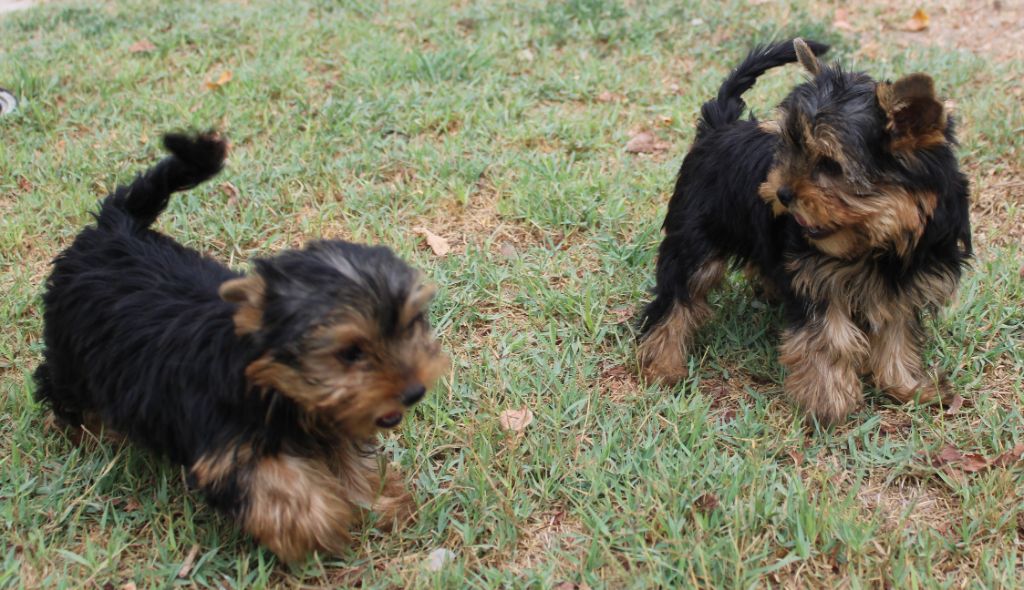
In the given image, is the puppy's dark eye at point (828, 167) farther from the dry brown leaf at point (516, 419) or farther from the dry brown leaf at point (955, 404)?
the dry brown leaf at point (516, 419)

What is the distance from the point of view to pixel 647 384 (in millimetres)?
4281

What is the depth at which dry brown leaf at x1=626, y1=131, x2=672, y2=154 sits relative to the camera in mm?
6191

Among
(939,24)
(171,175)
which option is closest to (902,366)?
(171,175)

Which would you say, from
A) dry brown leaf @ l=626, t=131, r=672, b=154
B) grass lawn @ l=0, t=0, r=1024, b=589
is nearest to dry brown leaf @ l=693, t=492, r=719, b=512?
grass lawn @ l=0, t=0, r=1024, b=589

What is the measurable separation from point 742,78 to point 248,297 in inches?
104

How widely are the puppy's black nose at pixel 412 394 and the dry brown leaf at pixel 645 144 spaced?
3.77 meters

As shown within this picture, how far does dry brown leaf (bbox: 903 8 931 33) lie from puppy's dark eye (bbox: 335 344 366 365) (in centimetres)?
682

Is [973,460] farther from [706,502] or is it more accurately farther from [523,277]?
[523,277]

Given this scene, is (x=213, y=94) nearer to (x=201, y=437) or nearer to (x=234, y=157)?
(x=234, y=157)

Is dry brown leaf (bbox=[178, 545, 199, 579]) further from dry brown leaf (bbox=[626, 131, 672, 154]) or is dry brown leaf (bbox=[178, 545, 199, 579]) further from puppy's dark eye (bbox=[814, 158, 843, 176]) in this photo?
dry brown leaf (bbox=[626, 131, 672, 154])

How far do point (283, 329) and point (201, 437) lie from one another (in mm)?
590

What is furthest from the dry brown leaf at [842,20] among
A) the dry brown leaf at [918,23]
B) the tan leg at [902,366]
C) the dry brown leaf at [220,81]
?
the dry brown leaf at [220,81]

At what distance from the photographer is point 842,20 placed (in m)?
7.91

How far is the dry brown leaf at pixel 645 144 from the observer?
6.19 m
